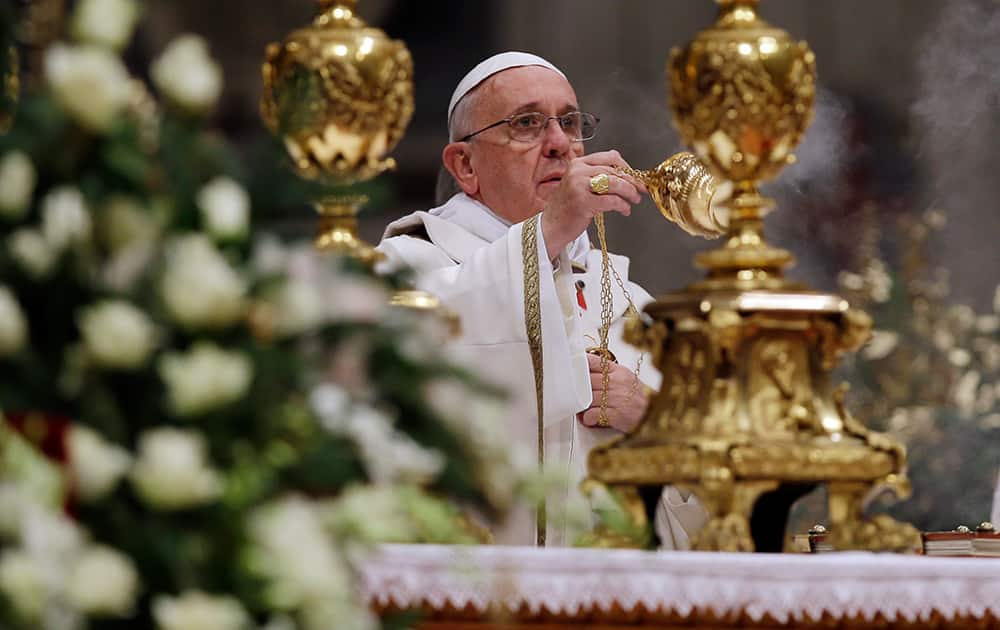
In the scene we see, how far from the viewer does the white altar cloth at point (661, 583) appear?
90.7 inches

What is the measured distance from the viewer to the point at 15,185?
5.57 ft

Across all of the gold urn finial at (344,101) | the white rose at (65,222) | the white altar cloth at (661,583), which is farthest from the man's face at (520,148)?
the white rose at (65,222)

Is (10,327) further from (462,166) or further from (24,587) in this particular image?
(462,166)

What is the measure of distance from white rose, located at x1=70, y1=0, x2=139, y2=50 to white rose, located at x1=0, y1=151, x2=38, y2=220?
0.11m

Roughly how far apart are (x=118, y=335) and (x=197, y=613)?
21 cm

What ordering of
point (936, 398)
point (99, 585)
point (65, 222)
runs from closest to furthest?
1. point (99, 585)
2. point (65, 222)
3. point (936, 398)

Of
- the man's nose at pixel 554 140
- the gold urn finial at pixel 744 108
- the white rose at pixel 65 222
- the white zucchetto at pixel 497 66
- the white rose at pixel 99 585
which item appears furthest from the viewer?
the white zucchetto at pixel 497 66

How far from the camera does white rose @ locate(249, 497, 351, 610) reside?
1597 millimetres

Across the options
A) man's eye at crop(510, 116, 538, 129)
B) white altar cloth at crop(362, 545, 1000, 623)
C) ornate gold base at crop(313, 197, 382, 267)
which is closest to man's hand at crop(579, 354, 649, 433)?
man's eye at crop(510, 116, 538, 129)

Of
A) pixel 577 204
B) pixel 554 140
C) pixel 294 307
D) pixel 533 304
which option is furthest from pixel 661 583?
pixel 554 140

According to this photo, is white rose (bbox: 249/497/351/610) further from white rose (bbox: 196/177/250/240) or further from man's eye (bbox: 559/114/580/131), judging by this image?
man's eye (bbox: 559/114/580/131)

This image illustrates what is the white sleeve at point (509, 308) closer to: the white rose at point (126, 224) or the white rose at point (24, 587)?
the white rose at point (126, 224)

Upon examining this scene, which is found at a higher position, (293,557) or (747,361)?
(747,361)

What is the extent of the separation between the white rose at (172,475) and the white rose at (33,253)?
163mm
